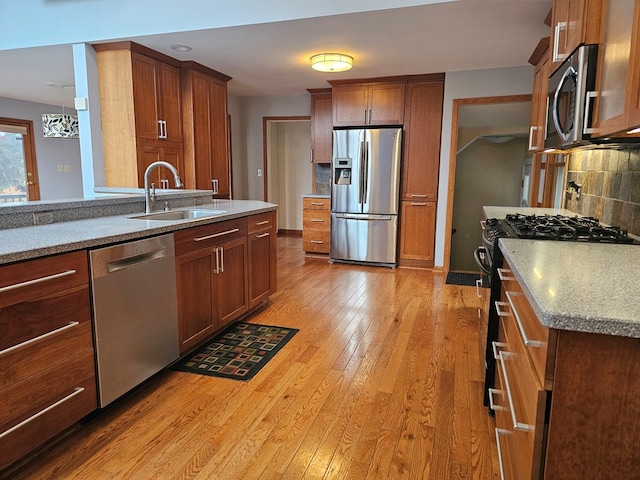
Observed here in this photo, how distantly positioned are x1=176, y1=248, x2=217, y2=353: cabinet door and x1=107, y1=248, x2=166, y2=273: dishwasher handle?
0.17m

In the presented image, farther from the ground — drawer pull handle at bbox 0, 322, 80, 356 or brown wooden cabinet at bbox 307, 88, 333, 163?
brown wooden cabinet at bbox 307, 88, 333, 163

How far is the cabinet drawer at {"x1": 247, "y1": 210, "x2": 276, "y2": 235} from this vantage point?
122 inches

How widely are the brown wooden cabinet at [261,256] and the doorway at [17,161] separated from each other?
5.71m

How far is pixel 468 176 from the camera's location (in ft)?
21.4

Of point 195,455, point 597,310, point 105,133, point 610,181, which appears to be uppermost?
point 105,133

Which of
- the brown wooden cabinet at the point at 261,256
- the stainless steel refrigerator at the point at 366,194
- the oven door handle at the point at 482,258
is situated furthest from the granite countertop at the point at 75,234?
the stainless steel refrigerator at the point at 366,194

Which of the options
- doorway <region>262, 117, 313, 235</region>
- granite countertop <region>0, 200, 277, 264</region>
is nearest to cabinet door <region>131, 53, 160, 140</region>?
granite countertop <region>0, 200, 277, 264</region>

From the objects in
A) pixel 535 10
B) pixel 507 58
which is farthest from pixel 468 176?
pixel 535 10

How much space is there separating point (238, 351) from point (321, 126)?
12.7 feet

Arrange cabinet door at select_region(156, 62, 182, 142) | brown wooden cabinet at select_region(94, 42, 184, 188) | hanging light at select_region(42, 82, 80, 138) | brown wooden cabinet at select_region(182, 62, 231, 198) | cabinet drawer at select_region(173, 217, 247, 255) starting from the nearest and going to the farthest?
cabinet drawer at select_region(173, 217, 247, 255)
brown wooden cabinet at select_region(94, 42, 184, 188)
cabinet door at select_region(156, 62, 182, 142)
brown wooden cabinet at select_region(182, 62, 231, 198)
hanging light at select_region(42, 82, 80, 138)

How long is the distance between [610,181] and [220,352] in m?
2.48

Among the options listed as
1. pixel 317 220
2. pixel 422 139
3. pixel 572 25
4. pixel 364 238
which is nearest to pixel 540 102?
pixel 572 25

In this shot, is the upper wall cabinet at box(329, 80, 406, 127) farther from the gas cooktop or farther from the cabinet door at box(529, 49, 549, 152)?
the gas cooktop

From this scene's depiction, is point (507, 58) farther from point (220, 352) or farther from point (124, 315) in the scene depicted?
point (124, 315)
